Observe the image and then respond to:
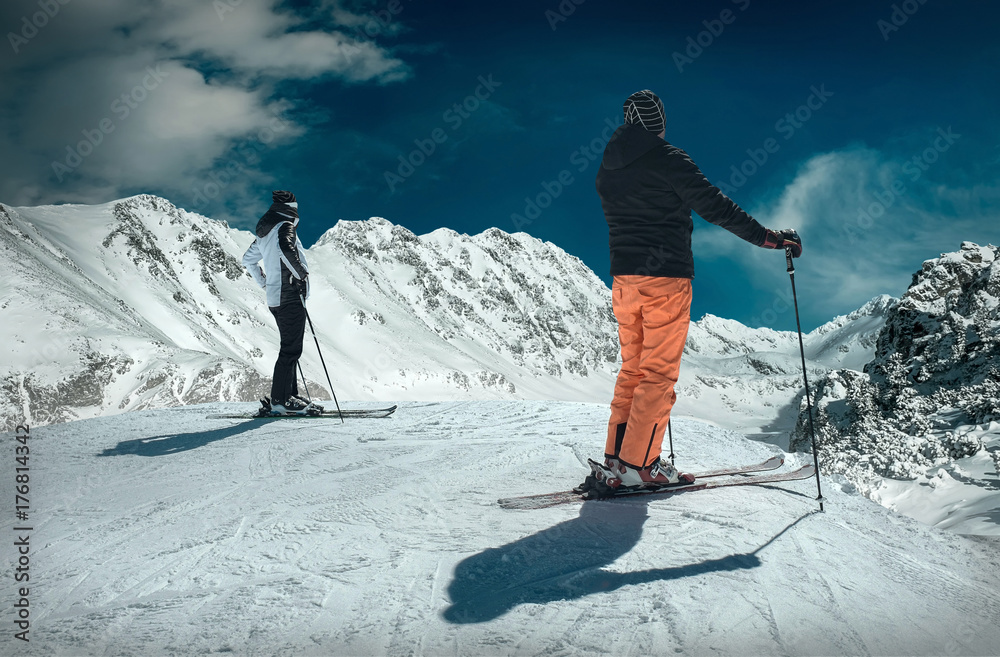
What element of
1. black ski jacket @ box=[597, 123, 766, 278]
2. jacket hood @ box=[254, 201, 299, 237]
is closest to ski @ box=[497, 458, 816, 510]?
black ski jacket @ box=[597, 123, 766, 278]

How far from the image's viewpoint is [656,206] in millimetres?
3770

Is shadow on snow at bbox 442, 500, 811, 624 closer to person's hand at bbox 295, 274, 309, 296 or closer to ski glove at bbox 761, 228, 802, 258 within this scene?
ski glove at bbox 761, 228, 802, 258

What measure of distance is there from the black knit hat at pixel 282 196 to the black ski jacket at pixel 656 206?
5422 mm

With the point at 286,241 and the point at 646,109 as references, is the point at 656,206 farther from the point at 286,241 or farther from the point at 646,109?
the point at 286,241

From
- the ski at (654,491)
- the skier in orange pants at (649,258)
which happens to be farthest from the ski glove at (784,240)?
the ski at (654,491)

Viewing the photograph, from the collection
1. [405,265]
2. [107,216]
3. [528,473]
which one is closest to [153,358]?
[528,473]

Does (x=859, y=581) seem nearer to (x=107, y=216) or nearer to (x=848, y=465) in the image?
(x=848, y=465)

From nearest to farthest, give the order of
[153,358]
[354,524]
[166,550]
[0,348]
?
1. [166,550]
2. [354,524]
3. [0,348]
4. [153,358]

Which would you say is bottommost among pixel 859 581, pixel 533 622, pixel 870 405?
pixel 533 622

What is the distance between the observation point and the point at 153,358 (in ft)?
53.3

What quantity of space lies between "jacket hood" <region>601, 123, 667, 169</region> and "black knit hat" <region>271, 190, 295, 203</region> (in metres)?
5.43

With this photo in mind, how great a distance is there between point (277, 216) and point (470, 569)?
21.7 ft

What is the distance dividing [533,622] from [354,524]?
4.94 feet

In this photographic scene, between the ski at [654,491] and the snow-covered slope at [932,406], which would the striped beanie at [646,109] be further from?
the snow-covered slope at [932,406]
